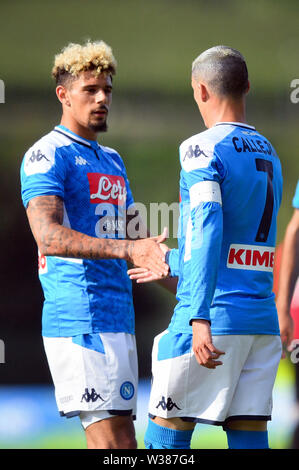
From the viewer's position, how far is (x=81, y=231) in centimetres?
292

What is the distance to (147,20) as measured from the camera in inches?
150

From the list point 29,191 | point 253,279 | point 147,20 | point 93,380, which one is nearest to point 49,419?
point 93,380

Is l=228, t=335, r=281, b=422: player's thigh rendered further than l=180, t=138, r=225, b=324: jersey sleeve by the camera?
Yes

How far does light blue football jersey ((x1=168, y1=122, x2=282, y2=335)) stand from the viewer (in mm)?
2428

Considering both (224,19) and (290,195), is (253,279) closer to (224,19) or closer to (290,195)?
(290,195)

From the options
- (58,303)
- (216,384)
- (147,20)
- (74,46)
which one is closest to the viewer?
(216,384)

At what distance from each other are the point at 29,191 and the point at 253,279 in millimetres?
918

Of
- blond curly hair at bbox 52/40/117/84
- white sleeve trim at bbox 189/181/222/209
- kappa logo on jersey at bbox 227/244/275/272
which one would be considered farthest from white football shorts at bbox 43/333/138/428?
blond curly hair at bbox 52/40/117/84

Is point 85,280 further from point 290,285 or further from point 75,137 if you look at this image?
point 290,285

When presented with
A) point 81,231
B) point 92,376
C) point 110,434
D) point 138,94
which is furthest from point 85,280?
point 138,94

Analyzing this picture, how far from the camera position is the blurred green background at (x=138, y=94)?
12.5 ft

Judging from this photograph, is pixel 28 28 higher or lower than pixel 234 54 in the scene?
higher

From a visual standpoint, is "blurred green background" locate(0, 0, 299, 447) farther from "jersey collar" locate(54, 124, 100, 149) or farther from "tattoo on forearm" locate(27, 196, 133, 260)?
"tattoo on forearm" locate(27, 196, 133, 260)

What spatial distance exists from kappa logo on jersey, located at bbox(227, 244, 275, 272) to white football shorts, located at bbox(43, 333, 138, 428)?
65cm
